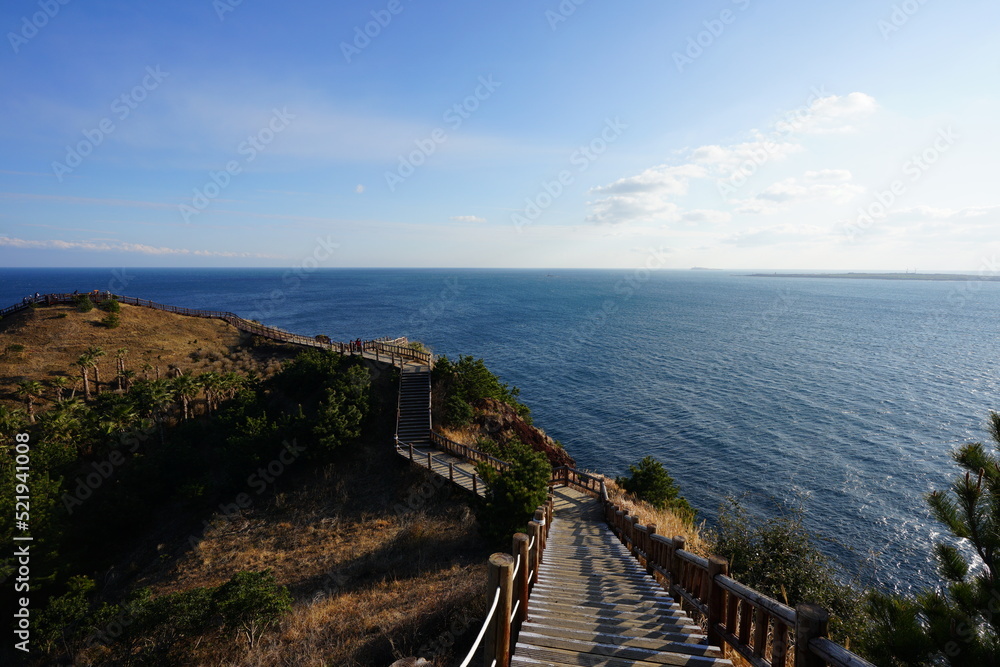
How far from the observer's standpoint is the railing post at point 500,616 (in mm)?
4719

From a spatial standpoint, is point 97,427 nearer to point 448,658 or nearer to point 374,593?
point 374,593

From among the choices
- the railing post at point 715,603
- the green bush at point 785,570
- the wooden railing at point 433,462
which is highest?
the railing post at point 715,603

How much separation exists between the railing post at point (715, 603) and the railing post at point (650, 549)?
359 centimetres

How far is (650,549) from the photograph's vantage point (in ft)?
31.5

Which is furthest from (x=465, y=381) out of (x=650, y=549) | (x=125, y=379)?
(x=125, y=379)

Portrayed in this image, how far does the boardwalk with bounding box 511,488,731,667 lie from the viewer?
509cm

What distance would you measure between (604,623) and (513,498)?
8103 millimetres

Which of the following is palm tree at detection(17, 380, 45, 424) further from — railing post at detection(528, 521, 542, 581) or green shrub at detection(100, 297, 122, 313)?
railing post at detection(528, 521, 542, 581)

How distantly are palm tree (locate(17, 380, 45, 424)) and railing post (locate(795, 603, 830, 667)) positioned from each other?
37236 mm

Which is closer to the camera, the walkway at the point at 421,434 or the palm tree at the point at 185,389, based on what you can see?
the walkway at the point at 421,434

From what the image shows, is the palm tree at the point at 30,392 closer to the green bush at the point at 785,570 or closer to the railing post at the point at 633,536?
the railing post at the point at 633,536

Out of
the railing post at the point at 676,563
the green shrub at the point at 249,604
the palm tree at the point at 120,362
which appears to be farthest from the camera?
the palm tree at the point at 120,362

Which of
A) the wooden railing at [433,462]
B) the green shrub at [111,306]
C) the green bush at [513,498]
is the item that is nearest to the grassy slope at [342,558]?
the wooden railing at [433,462]

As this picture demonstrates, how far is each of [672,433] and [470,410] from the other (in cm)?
2158
